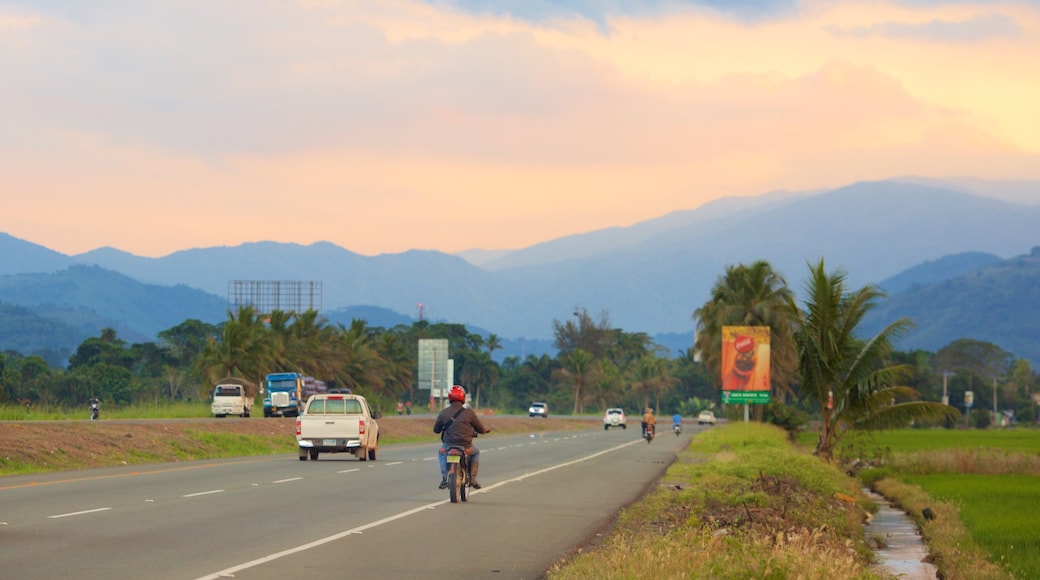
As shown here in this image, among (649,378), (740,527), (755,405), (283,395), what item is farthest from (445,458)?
(649,378)

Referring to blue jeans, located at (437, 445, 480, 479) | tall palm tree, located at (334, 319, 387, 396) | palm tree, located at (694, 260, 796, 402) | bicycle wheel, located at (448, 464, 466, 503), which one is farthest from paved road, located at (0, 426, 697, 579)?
tall palm tree, located at (334, 319, 387, 396)

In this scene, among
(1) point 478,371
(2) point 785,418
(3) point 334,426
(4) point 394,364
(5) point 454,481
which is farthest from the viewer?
(1) point 478,371

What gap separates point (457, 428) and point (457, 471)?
0.70 meters

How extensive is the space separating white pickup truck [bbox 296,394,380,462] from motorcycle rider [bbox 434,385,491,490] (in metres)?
14.1

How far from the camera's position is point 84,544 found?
14703 millimetres

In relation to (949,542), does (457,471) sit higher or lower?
higher

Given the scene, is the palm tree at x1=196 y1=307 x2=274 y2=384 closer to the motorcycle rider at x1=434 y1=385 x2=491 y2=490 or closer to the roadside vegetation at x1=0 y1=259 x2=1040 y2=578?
the roadside vegetation at x1=0 y1=259 x2=1040 y2=578

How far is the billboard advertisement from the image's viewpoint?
67562 millimetres

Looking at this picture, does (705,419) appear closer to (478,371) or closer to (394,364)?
(394,364)

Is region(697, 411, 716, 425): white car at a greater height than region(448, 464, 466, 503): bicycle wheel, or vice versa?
region(448, 464, 466, 503): bicycle wheel

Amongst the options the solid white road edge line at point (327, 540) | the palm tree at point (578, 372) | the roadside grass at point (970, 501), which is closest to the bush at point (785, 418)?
the roadside grass at point (970, 501)

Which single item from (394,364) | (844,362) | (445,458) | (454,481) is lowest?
(454,481)

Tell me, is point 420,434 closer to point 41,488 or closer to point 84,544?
point 41,488

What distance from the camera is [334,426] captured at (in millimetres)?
36062
